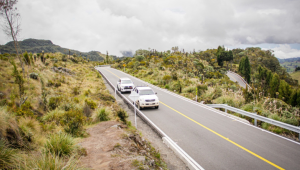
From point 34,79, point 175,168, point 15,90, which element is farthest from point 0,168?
point 34,79

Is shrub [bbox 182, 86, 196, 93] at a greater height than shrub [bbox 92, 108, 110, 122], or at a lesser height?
greater

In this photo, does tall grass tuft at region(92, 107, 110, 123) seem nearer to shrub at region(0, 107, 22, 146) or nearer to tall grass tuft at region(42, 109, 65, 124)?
tall grass tuft at region(42, 109, 65, 124)

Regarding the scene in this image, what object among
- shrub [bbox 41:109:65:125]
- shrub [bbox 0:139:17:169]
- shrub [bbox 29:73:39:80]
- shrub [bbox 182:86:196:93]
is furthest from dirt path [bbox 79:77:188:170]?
shrub [bbox 29:73:39:80]

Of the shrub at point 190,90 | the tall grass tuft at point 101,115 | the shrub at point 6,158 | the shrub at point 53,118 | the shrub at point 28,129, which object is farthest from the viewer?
the shrub at point 190,90

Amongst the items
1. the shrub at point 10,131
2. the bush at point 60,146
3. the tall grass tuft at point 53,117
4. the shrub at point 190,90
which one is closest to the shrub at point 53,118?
the tall grass tuft at point 53,117

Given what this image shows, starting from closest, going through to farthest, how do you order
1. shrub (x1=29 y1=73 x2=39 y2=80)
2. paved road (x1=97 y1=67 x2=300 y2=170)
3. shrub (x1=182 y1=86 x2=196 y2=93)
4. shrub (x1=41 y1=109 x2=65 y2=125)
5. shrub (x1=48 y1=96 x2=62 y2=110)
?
paved road (x1=97 y1=67 x2=300 y2=170) → shrub (x1=41 y1=109 x2=65 y2=125) → shrub (x1=48 y1=96 x2=62 y2=110) → shrub (x1=182 y1=86 x2=196 y2=93) → shrub (x1=29 y1=73 x2=39 y2=80)

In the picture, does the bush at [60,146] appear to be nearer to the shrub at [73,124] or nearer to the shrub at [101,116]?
the shrub at [73,124]

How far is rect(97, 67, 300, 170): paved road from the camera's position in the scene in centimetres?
526

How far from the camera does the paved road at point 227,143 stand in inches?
207

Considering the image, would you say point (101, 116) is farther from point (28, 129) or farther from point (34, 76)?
point (34, 76)

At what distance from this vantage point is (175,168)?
206 inches

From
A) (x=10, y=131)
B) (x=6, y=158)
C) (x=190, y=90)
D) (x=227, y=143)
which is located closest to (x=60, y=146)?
(x=6, y=158)

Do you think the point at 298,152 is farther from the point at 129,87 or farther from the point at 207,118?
the point at 129,87

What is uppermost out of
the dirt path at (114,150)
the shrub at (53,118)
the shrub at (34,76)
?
the shrub at (34,76)
